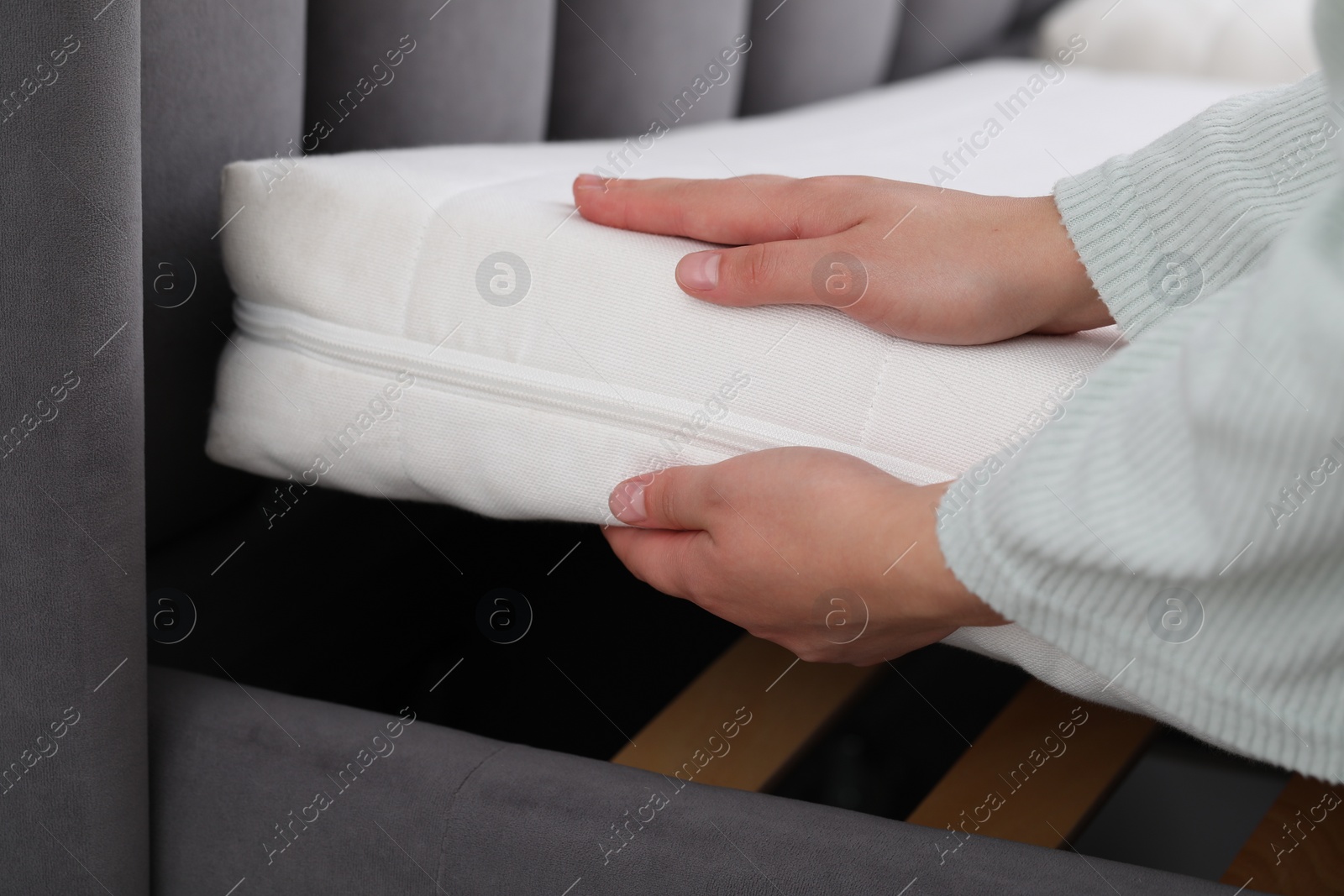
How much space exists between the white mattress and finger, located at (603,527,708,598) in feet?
0.06

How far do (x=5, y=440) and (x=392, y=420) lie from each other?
0.15 meters

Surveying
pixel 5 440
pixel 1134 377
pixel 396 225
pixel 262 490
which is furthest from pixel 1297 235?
pixel 262 490

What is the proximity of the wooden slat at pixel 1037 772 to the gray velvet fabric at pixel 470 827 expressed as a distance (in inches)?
4.8

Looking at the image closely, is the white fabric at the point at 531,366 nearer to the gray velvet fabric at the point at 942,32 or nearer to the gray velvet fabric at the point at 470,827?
the gray velvet fabric at the point at 470,827

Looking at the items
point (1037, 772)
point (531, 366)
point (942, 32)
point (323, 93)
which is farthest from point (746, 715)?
point (942, 32)

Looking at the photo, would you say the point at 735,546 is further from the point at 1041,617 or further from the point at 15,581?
the point at 15,581

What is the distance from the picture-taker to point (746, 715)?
1.98 ft

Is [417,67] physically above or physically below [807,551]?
above

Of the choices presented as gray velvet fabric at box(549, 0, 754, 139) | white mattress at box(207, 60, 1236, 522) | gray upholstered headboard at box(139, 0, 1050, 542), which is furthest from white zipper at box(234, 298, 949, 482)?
gray velvet fabric at box(549, 0, 754, 139)

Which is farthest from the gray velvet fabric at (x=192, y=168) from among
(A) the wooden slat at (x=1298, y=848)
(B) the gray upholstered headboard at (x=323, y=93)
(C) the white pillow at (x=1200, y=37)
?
(C) the white pillow at (x=1200, y=37)

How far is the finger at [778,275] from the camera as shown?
16.7 inches

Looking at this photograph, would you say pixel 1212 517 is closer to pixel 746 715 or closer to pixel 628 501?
pixel 628 501

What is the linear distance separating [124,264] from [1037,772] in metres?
0.53

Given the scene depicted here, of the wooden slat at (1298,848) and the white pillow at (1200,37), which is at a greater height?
the white pillow at (1200,37)
